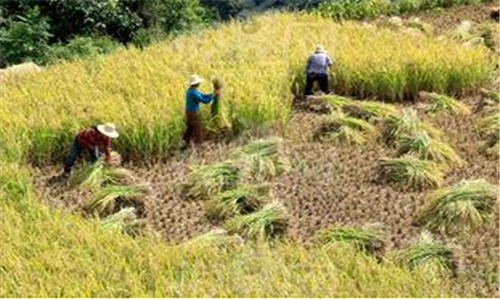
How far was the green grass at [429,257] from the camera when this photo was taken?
21.5ft

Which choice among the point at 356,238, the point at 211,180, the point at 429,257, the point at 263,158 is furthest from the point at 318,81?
the point at 429,257

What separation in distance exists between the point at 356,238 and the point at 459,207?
1035 millimetres

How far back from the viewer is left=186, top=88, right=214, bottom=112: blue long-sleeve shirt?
9773 millimetres

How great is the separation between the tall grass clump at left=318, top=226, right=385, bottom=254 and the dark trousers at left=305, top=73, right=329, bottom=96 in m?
4.67

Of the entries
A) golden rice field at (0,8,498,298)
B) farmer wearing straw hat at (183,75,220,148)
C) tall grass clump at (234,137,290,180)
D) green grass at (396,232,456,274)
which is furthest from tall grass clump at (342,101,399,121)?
green grass at (396,232,456,274)

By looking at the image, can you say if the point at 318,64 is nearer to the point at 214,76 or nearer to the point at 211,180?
the point at 214,76

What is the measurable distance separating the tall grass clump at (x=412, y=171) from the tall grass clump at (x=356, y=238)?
59.7 inches

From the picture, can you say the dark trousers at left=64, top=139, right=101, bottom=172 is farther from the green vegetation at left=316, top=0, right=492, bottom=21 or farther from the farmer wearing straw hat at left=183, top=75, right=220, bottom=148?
the green vegetation at left=316, top=0, right=492, bottom=21

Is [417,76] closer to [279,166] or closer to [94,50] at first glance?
[279,166]

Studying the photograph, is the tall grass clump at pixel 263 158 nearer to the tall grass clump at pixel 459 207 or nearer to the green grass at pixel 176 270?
the tall grass clump at pixel 459 207

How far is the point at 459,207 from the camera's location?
24.5 ft

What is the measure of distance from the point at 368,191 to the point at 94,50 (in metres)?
9.23

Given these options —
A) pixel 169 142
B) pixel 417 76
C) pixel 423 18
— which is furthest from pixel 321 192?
pixel 423 18

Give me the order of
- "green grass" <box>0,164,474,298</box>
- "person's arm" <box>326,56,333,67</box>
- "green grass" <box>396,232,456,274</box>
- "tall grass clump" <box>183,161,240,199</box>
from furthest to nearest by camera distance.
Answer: "person's arm" <box>326,56,333,67</box> → "tall grass clump" <box>183,161,240,199</box> → "green grass" <box>396,232,456,274</box> → "green grass" <box>0,164,474,298</box>
